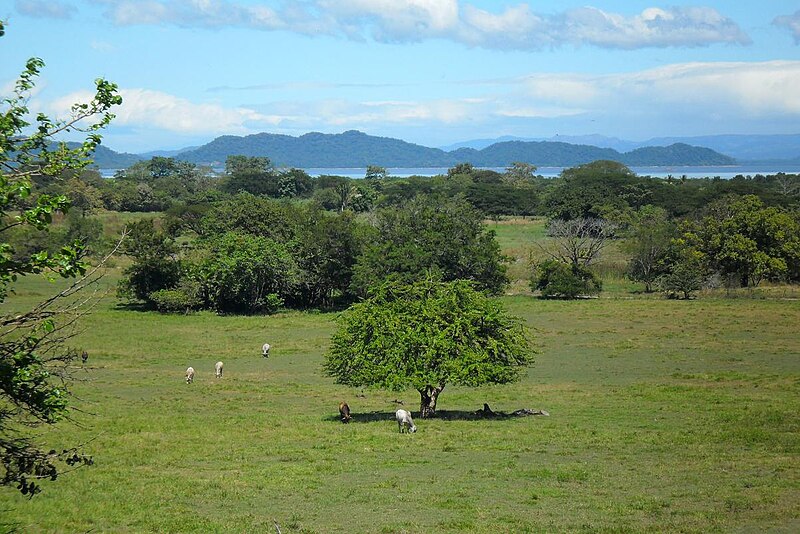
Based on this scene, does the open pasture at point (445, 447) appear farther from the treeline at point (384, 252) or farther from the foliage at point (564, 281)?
the foliage at point (564, 281)

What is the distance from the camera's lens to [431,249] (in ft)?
234

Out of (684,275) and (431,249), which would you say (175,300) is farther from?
(684,275)

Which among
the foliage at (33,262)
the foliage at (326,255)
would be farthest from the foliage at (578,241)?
the foliage at (33,262)

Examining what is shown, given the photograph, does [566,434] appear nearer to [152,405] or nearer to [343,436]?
[343,436]

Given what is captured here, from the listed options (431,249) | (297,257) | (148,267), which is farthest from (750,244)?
(148,267)

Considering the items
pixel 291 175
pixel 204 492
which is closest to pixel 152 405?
pixel 204 492

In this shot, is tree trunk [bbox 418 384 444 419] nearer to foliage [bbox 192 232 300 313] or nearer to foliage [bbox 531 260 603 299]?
foliage [bbox 192 232 300 313]

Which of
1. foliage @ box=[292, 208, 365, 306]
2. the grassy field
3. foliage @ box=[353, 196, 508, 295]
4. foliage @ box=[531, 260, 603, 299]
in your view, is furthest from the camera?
foliage @ box=[531, 260, 603, 299]

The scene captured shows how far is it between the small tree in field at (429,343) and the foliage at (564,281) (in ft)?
145

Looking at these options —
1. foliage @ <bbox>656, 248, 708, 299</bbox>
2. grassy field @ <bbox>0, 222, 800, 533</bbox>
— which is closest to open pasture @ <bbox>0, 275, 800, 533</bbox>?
grassy field @ <bbox>0, 222, 800, 533</bbox>

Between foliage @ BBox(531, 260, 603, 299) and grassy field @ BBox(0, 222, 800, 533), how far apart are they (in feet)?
68.1

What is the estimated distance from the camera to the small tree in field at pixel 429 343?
1194 inches

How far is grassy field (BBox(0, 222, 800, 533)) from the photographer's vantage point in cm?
1816

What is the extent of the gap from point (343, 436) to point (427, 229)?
46858mm
